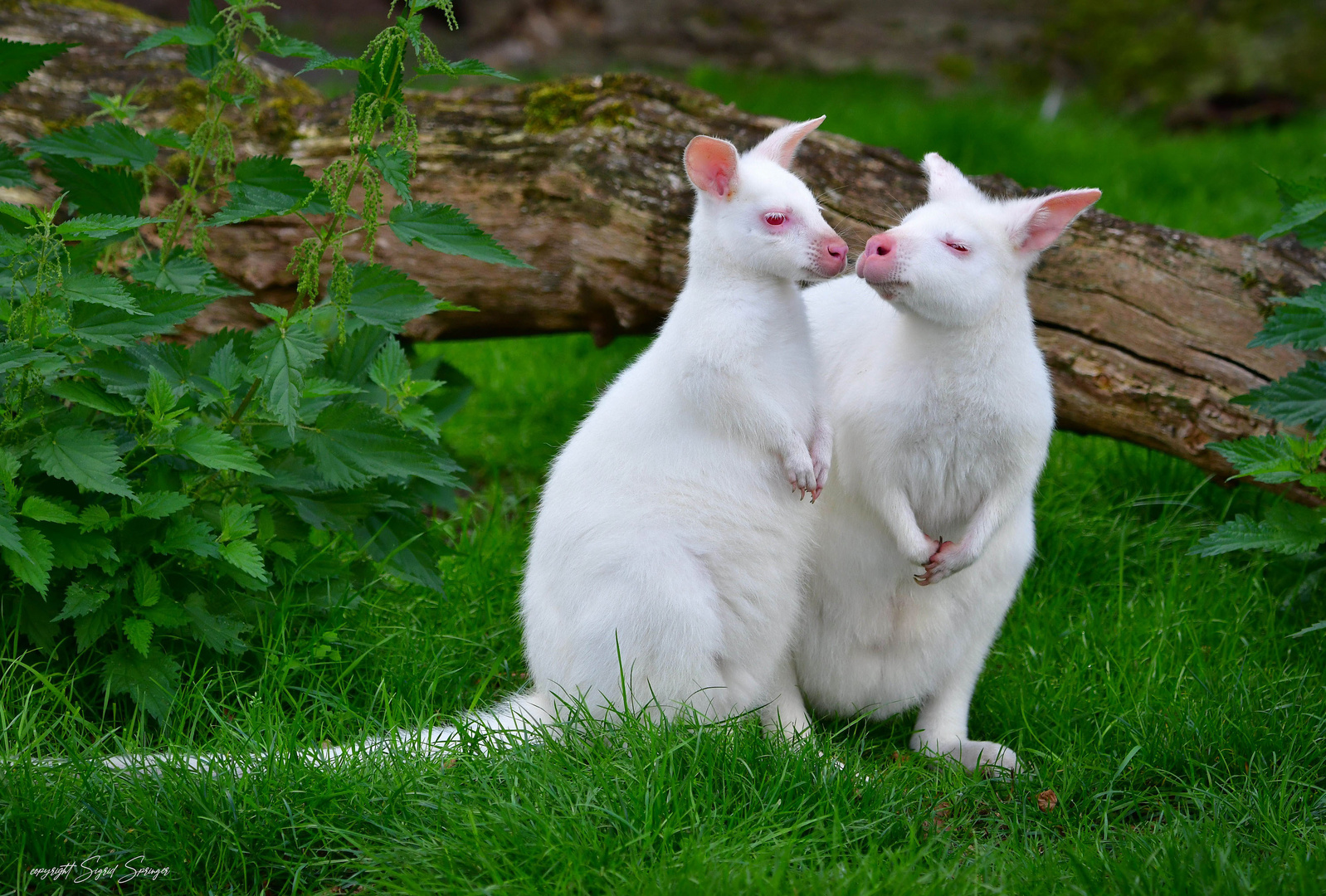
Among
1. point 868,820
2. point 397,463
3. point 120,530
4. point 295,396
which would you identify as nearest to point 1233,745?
point 868,820

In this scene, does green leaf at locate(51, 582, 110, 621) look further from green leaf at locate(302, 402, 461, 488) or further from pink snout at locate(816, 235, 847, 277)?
pink snout at locate(816, 235, 847, 277)

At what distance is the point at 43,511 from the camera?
2.90m

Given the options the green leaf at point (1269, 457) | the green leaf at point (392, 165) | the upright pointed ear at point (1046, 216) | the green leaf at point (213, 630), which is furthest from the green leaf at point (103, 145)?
the green leaf at point (1269, 457)

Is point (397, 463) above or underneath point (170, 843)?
above

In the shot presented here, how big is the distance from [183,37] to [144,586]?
59.2 inches

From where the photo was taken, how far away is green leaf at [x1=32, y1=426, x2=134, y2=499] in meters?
2.86

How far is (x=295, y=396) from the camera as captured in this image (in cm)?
289

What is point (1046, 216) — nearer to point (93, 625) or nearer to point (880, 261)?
point (880, 261)

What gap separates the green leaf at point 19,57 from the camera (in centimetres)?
309

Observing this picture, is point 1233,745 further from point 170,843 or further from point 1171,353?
point 170,843

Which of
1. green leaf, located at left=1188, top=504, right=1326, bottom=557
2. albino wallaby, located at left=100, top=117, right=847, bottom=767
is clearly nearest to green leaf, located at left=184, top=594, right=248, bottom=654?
albino wallaby, located at left=100, top=117, right=847, bottom=767

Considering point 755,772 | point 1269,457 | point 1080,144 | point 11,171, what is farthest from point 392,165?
point 1080,144

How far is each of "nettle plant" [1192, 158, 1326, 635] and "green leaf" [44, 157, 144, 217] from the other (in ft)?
11.0

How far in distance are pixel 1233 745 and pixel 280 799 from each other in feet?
8.31
